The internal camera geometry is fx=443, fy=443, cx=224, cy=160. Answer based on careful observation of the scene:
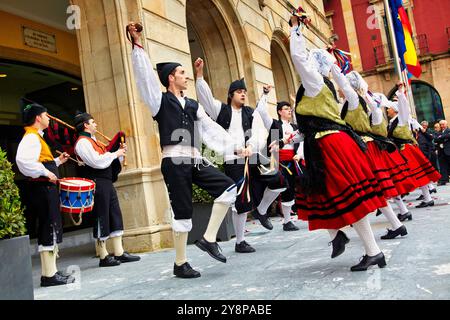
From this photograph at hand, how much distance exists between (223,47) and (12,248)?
810 cm

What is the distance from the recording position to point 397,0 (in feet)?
49.8

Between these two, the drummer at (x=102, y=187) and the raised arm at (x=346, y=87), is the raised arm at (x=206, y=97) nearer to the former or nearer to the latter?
the drummer at (x=102, y=187)

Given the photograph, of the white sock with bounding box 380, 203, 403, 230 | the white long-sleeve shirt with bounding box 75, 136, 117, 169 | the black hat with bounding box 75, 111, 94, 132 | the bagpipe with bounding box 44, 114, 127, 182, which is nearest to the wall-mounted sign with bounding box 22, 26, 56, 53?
the bagpipe with bounding box 44, 114, 127, 182

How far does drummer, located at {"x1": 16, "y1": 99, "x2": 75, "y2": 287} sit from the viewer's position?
14.5 ft

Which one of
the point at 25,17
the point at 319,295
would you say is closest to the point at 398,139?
the point at 319,295

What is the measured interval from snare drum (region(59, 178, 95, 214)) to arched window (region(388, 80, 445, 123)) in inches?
1021

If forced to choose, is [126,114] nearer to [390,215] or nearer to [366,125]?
[366,125]

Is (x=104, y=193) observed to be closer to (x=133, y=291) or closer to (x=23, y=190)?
(x=133, y=291)

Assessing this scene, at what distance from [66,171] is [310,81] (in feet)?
32.4

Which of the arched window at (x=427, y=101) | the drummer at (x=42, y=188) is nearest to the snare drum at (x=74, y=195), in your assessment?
the drummer at (x=42, y=188)

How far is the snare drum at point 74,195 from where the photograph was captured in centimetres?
474

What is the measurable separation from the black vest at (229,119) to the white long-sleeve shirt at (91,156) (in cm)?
139

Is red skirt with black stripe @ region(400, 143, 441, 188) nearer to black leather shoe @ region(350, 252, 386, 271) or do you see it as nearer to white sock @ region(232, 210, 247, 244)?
white sock @ region(232, 210, 247, 244)

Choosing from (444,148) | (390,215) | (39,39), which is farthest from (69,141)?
(444,148)
